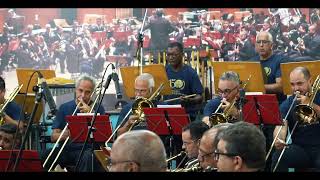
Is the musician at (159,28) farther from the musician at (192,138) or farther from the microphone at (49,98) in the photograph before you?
the musician at (192,138)

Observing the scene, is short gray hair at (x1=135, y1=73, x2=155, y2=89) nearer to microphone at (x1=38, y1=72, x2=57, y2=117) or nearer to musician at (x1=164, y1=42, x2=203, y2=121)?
musician at (x1=164, y1=42, x2=203, y2=121)

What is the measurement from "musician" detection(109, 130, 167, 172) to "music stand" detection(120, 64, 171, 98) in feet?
22.1

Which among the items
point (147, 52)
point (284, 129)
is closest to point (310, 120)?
point (284, 129)

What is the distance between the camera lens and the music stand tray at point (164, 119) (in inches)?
400

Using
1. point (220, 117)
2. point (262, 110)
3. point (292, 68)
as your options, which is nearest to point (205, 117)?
point (220, 117)

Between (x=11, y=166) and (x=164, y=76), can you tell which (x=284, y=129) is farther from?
(x=11, y=166)

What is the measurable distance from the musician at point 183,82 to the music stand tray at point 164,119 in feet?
4.55

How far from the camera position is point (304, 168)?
A: 395 inches

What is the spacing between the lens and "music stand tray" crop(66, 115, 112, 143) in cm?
1000

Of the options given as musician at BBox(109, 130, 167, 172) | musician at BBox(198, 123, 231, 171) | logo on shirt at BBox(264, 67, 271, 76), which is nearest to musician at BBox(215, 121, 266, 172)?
musician at BBox(109, 130, 167, 172)
